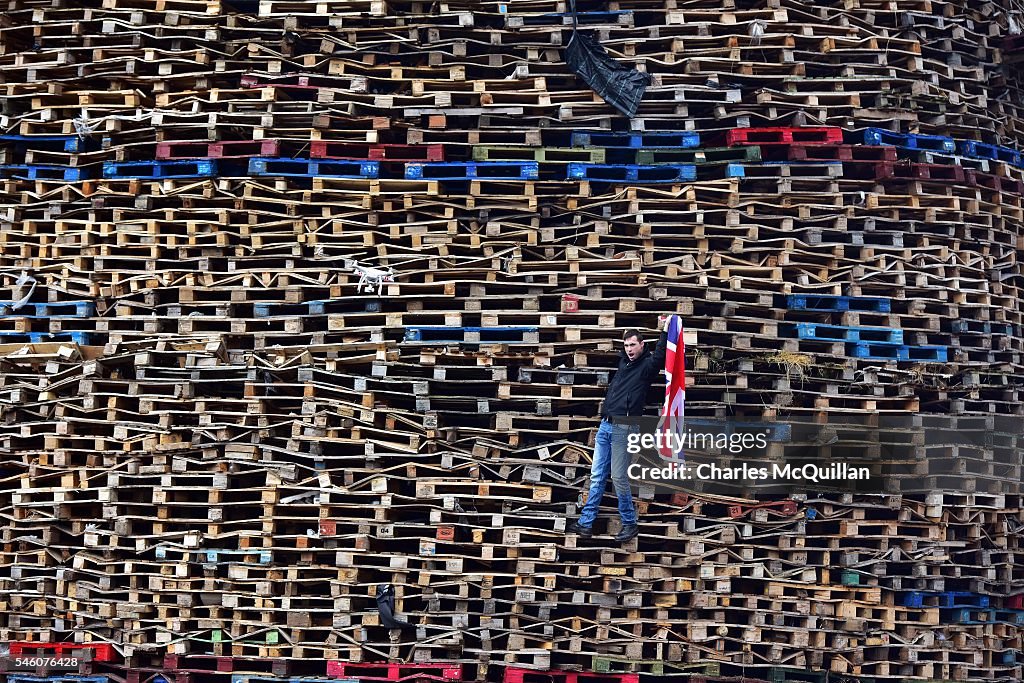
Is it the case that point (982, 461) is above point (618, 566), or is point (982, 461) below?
above

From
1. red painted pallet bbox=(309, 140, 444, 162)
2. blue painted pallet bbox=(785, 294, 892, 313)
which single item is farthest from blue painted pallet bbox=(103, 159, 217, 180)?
blue painted pallet bbox=(785, 294, 892, 313)

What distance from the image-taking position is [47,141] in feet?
29.5

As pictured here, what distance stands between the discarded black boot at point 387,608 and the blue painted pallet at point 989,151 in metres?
7.61

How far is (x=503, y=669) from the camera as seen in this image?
8070 millimetres

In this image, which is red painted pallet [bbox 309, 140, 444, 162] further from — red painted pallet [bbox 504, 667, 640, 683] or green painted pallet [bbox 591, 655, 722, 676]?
green painted pallet [bbox 591, 655, 722, 676]

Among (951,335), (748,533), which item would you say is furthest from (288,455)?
(951,335)

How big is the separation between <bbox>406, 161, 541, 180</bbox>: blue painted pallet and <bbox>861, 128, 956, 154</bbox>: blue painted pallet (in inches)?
138

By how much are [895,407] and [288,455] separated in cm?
619

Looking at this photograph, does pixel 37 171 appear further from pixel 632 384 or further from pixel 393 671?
pixel 632 384

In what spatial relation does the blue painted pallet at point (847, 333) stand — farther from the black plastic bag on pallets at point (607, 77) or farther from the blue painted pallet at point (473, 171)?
the blue painted pallet at point (473, 171)

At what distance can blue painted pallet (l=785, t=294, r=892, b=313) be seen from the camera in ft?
28.0

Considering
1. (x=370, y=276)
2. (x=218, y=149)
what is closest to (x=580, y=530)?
(x=370, y=276)

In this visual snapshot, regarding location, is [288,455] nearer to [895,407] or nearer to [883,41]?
[895,407]

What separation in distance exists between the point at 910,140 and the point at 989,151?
1083 mm
